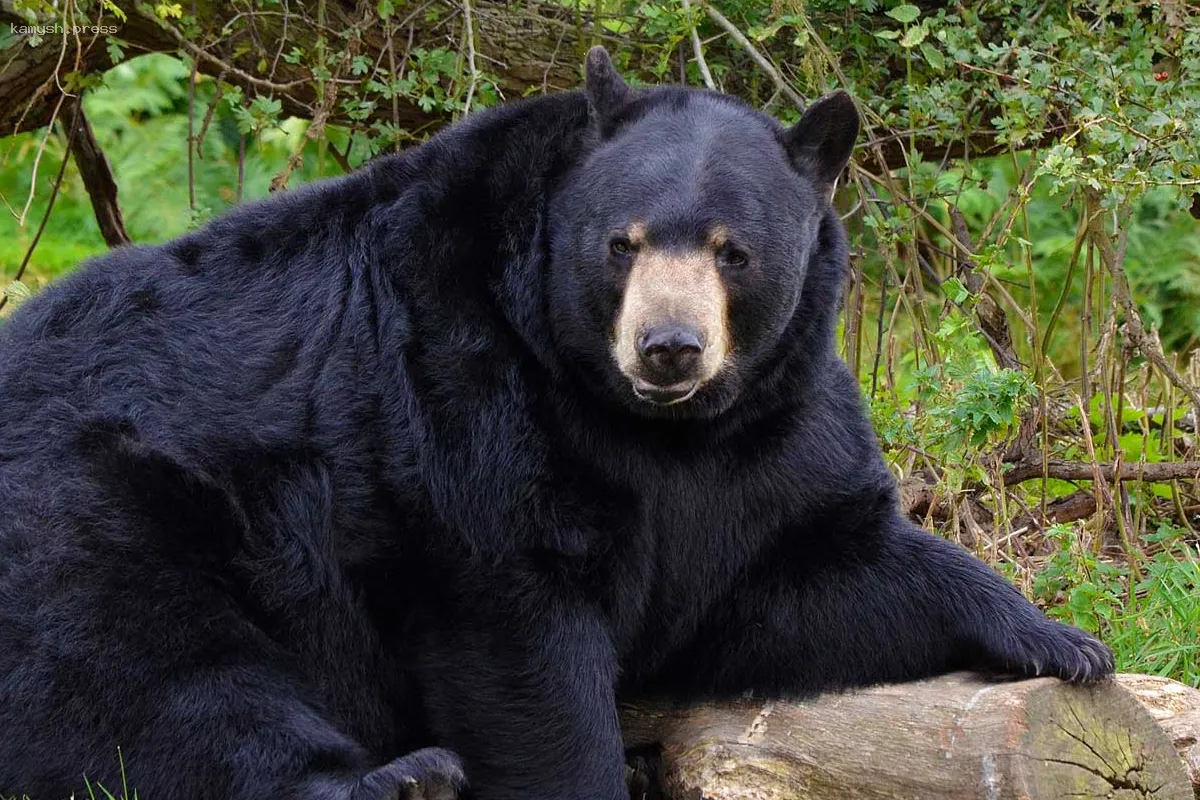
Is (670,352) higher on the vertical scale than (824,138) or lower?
lower

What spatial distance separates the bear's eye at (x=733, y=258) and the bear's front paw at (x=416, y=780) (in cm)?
154

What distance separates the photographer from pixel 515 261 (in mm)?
4246

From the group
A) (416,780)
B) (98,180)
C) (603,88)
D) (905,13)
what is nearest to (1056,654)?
(416,780)

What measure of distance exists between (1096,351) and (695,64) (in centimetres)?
222

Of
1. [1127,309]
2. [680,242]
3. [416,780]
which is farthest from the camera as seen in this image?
[1127,309]

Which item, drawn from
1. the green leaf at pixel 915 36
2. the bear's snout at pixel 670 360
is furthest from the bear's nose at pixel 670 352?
the green leaf at pixel 915 36

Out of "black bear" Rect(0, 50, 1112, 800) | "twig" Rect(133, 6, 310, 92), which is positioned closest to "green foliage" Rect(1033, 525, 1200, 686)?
"black bear" Rect(0, 50, 1112, 800)

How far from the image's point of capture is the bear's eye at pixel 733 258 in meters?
4.04

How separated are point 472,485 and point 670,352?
2.30 feet

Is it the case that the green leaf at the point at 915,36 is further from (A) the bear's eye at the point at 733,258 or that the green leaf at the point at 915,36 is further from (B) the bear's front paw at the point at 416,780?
(B) the bear's front paw at the point at 416,780

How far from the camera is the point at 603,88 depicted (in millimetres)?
4273

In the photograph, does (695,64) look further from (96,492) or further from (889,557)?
(96,492)

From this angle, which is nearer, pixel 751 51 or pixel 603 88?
pixel 603 88

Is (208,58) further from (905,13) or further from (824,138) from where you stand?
(824,138)
